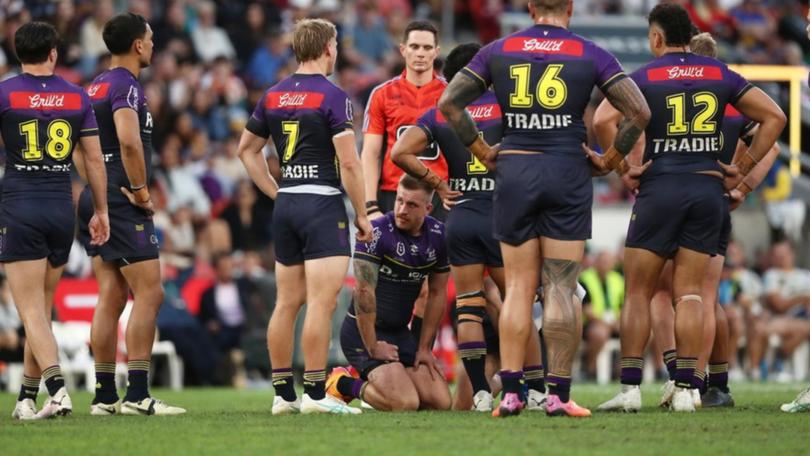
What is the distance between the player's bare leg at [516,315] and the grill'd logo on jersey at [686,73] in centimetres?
171

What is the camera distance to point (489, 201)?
37.8ft

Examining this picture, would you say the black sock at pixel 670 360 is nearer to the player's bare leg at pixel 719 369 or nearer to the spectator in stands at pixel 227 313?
the player's bare leg at pixel 719 369

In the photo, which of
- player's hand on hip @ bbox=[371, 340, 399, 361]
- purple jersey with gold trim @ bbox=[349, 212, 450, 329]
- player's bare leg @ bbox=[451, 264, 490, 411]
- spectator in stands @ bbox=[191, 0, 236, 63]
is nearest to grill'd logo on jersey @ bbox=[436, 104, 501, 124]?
purple jersey with gold trim @ bbox=[349, 212, 450, 329]

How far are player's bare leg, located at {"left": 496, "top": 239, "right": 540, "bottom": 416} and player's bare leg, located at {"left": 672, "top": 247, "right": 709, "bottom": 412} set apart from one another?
4.56 ft

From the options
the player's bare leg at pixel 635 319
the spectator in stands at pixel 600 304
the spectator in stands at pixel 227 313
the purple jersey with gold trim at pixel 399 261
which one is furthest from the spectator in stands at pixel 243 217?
the player's bare leg at pixel 635 319

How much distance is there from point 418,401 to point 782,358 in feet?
36.1

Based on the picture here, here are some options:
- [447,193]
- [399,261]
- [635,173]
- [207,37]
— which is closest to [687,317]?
[635,173]

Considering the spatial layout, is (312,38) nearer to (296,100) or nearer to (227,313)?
(296,100)

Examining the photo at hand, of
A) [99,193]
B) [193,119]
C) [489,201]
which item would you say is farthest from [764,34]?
[99,193]

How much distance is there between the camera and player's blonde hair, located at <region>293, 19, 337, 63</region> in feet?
35.8

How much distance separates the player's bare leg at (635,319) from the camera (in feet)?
36.0

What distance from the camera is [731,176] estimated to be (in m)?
11.2

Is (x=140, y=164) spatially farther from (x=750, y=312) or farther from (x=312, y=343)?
(x=750, y=312)

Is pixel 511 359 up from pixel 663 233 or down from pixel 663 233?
down
